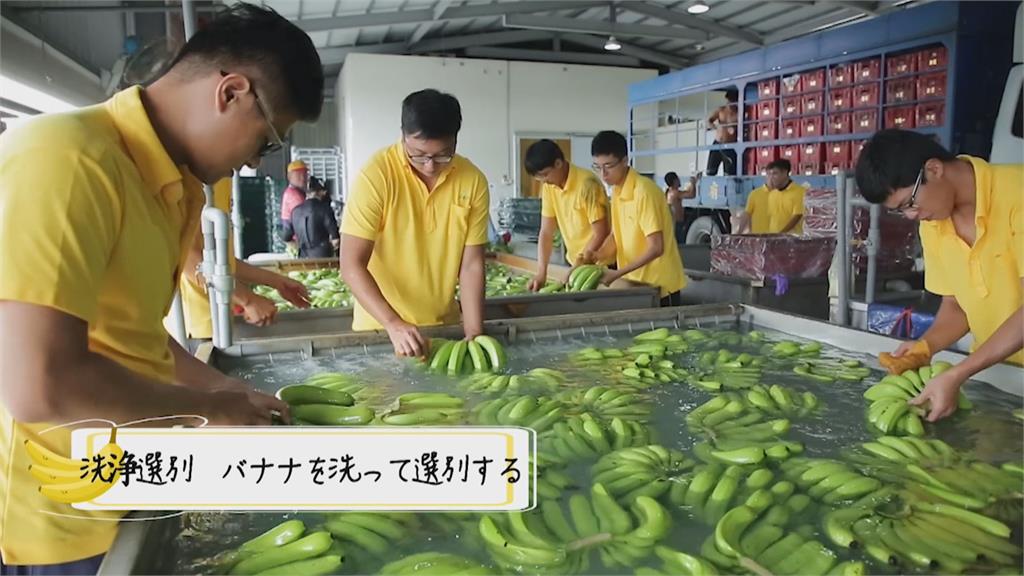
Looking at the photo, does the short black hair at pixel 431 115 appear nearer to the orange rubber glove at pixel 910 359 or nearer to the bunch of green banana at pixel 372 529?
the bunch of green banana at pixel 372 529

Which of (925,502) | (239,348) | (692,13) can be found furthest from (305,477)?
(692,13)

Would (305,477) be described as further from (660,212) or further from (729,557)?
(660,212)

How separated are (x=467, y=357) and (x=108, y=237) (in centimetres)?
189

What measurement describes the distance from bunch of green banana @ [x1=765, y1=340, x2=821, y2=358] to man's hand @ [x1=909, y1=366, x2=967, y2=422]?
0.82 m

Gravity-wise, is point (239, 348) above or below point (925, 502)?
above

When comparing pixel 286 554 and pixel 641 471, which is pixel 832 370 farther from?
pixel 286 554

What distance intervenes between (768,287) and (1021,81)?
271 cm

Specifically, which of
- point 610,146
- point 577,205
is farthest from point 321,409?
point 577,205

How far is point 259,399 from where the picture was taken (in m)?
1.84

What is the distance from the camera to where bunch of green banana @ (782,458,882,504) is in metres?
1.78

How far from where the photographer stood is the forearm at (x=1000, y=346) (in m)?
2.27

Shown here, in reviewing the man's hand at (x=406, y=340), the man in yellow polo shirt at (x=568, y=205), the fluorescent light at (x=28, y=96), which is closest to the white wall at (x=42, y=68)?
the fluorescent light at (x=28, y=96)

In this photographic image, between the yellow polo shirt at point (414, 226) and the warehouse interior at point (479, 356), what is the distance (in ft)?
0.04

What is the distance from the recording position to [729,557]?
1.47 m
